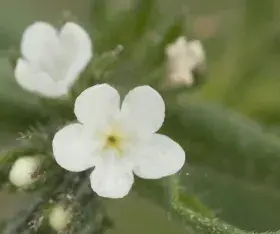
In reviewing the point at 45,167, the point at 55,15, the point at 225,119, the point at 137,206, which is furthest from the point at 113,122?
the point at 55,15

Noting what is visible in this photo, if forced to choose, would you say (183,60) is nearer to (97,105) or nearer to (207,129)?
(207,129)

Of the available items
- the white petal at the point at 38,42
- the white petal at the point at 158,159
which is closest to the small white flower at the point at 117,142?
the white petal at the point at 158,159

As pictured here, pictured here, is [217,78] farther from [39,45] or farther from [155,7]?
[39,45]

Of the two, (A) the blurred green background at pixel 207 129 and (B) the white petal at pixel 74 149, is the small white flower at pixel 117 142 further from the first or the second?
(A) the blurred green background at pixel 207 129

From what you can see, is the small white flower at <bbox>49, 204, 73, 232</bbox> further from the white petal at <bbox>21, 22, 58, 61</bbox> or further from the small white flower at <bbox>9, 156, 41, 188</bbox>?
the white petal at <bbox>21, 22, 58, 61</bbox>

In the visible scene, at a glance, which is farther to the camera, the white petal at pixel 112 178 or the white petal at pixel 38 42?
the white petal at pixel 38 42

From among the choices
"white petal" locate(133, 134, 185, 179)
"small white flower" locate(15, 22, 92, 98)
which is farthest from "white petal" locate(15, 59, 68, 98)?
"white petal" locate(133, 134, 185, 179)

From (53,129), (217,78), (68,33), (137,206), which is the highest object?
(68,33)

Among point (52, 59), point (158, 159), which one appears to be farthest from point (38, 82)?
point (158, 159)
